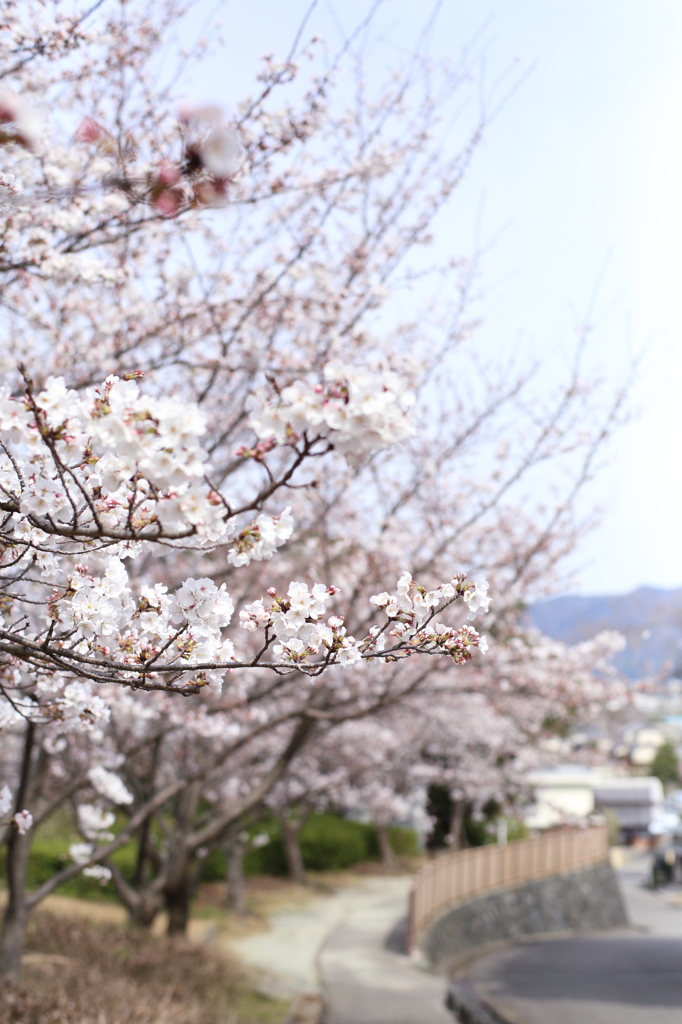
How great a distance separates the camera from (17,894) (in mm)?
6953

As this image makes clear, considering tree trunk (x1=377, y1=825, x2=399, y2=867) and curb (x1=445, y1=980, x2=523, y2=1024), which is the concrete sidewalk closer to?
curb (x1=445, y1=980, x2=523, y2=1024)

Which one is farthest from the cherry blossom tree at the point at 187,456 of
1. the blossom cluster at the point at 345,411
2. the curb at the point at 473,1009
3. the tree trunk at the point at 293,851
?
the tree trunk at the point at 293,851

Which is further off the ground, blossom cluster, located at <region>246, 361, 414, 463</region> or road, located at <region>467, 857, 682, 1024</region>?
blossom cluster, located at <region>246, 361, 414, 463</region>

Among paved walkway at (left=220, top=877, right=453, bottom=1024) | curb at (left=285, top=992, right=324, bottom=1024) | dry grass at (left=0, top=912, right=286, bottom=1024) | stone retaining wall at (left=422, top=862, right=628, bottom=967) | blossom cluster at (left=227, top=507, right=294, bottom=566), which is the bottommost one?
stone retaining wall at (left=422, top=862, right=628, bottom=967)

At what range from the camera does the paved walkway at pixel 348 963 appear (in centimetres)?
1003

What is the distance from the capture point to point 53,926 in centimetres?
1057

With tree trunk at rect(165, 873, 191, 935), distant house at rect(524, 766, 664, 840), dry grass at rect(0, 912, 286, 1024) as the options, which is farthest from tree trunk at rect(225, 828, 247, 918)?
distant house at rect(524, 766, 664, 840)

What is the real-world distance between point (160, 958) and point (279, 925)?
911 cm

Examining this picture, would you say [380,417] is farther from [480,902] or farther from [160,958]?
[480,902]

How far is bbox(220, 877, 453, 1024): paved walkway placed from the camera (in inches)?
395

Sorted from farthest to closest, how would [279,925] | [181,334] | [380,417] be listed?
[279,925], [181,334], [380,417]

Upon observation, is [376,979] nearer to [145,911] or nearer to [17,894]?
[145,911]

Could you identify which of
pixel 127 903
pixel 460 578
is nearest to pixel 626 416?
pixel 460 578

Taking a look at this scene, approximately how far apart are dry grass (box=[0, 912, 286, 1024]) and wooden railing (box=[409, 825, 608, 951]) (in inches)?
186
